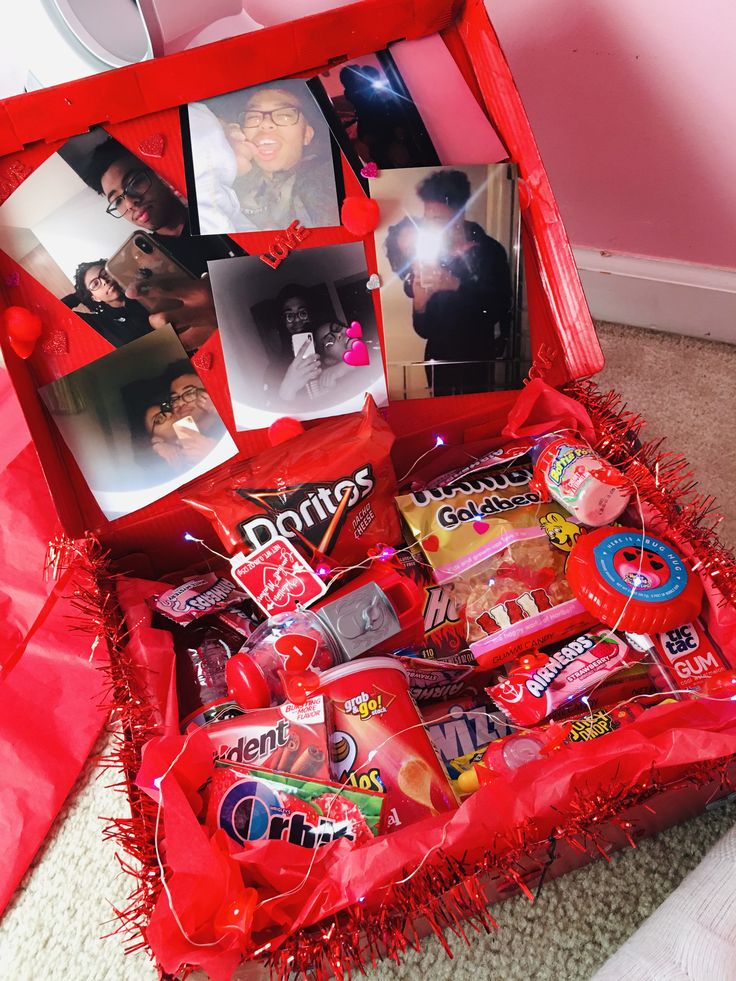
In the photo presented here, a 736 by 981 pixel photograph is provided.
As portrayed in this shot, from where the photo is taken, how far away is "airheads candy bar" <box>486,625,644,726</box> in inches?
28.2

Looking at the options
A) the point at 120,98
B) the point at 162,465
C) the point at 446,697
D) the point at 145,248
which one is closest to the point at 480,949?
the point at 446,697

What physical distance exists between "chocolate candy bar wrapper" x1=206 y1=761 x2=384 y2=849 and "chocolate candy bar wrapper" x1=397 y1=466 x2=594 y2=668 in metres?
0.20

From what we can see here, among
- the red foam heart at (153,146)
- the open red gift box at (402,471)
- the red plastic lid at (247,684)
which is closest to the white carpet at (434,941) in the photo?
the open red gift box at (402,471)

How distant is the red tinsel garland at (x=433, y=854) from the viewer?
1.83ft

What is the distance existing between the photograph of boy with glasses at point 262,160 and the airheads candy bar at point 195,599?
1.20 ft

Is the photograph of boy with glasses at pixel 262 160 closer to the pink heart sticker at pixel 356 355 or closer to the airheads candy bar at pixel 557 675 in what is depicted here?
the pink heart sticker at pixel 356 355

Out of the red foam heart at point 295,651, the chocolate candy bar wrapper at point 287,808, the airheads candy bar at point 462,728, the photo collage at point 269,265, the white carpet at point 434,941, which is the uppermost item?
the photo collage at point 269,265

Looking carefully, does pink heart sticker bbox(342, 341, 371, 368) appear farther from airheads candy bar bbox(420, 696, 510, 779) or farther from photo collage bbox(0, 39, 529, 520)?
airheads candy bar bbox(420, 696, 510, 779)

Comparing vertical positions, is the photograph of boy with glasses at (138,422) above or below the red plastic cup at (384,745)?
above

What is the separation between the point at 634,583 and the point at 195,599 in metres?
0.43

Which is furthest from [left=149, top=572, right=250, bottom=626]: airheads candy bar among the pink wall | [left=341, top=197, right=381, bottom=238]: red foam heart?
the pink wall

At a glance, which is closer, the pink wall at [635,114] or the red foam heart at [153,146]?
the red foam heart at [153,146]

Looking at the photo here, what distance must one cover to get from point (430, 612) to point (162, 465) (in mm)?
319

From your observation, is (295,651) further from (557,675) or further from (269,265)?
(269,265)
